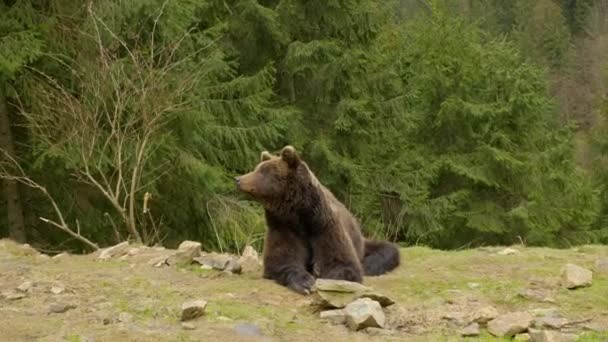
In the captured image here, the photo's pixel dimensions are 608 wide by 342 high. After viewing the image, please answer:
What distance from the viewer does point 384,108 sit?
2023 cm

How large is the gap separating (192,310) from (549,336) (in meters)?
2.17

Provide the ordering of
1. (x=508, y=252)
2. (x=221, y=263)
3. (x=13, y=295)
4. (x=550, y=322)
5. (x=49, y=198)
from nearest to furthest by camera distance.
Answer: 1. (x=550, y=322)
2. (x=13, y=295)
3. (x=221, y=263)
4. (x=508, y=252)
5. (x=49, y=198)

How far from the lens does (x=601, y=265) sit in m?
6.87

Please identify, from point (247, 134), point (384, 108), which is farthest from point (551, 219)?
point (247, 134)

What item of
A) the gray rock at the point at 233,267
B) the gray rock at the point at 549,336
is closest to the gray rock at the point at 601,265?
the gray rock at the point at 549,336

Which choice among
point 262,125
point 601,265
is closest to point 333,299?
point 601,265

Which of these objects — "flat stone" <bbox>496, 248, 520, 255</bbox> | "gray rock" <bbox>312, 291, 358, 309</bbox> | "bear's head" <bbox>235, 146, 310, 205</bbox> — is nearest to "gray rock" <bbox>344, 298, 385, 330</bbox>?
"gray rock" <bbox>312, 291, 358, 309</bbox>

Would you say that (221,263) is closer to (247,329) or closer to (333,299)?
(333,299)

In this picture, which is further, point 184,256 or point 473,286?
point 184,256

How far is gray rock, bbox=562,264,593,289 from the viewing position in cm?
583

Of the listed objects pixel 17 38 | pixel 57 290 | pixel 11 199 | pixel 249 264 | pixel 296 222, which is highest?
pixel 17 38

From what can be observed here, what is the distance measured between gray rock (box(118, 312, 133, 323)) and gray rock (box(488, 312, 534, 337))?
7.41 feet

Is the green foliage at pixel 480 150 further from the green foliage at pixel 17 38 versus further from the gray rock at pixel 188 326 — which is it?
the gray rock at pixel 188 326

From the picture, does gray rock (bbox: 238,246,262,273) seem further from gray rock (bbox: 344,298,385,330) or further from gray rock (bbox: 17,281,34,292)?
gray rock (bbox: 344,298,385,330)
